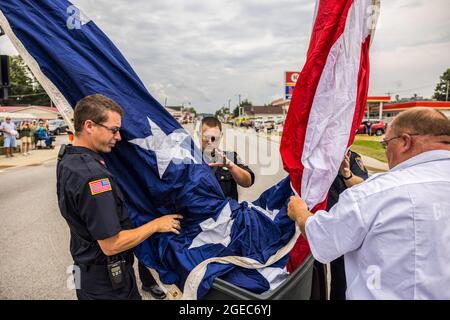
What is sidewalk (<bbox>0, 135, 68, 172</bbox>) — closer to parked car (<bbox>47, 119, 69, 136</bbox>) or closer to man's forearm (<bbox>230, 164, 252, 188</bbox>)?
man's forearm (<bbox>230, 164, 252, 188</bbox>)

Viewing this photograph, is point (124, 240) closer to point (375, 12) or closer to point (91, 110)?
point (91, 110)

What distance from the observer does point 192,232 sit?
6.49ft

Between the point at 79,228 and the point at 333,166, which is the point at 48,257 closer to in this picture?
the point at 79,228

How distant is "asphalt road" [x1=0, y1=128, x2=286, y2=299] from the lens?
339 centimetres

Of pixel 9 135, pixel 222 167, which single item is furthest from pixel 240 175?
pixel 9 135

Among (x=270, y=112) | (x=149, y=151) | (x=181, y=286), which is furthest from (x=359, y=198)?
(x=270, y=112)

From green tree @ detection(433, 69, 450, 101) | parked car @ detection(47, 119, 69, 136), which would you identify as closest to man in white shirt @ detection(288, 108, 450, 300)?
parked car @ detection(47, 119, 69, 136)

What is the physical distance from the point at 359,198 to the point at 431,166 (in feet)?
1.16

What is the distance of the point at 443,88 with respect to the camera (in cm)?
7844

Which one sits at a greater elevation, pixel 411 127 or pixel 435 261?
pixel 411 127

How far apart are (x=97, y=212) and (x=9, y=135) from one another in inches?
650

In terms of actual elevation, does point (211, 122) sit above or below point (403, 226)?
above

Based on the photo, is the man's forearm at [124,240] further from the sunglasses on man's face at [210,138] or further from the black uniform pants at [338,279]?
the black uniform pants at [338,279]

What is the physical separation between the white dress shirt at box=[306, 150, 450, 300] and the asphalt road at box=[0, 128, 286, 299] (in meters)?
2.63
